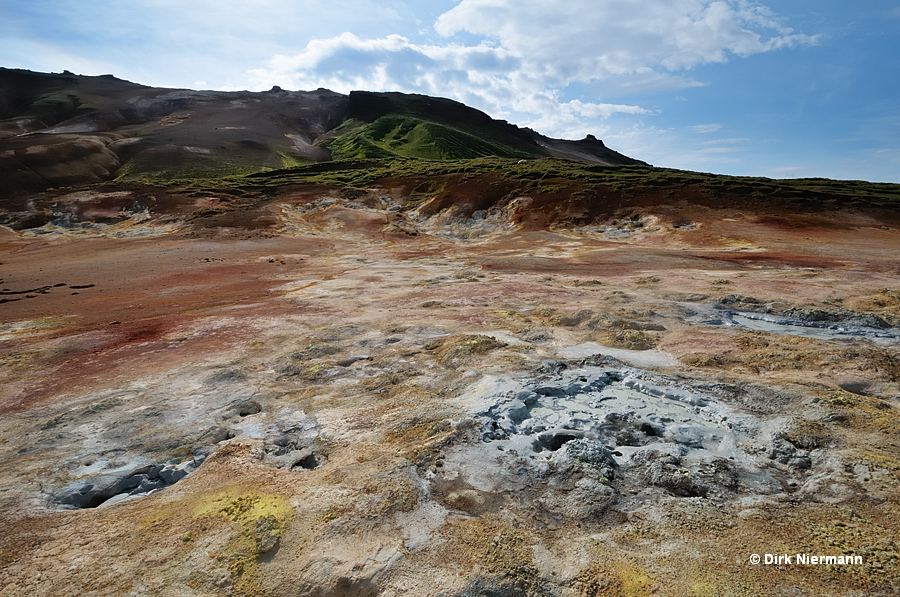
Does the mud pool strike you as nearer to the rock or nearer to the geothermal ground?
the geothermal ground

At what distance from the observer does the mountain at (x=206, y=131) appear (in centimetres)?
7112

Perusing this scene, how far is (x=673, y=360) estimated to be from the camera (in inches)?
365

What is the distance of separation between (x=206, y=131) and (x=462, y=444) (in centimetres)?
11198

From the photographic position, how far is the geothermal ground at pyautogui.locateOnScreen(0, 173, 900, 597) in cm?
432

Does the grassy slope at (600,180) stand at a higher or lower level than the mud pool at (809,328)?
higher

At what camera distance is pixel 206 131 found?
325 ft

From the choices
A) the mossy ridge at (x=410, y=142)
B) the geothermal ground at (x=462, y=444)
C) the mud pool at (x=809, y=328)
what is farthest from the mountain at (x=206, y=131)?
the mud pool at (x=809, y=328)

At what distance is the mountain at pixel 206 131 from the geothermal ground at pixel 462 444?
65058 mm

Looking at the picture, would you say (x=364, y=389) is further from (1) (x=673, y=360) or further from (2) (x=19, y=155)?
(2) (x=19, y=155)

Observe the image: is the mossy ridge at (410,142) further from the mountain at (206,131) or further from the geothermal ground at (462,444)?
the geothermal ground at (462,444)

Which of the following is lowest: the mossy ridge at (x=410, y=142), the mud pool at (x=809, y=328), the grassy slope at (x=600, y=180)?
the mud pool at (x=809, y=328)

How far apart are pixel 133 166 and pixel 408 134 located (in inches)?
2238

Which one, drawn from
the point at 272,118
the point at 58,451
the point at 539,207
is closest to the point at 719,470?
the point at 58,451

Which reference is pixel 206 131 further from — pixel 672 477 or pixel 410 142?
pixel 672 477
